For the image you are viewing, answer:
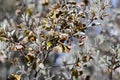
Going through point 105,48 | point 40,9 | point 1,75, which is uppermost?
point 40,9

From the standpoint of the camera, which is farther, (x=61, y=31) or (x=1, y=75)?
(x=1, y=75)

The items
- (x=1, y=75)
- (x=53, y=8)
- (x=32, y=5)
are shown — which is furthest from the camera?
(x=1, y=75)

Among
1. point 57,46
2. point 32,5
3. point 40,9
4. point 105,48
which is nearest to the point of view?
point 57,46

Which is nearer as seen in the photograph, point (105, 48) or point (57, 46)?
point (57, 46)

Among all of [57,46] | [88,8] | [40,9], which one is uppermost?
[88,8]

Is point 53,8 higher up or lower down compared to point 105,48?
Result: higher up

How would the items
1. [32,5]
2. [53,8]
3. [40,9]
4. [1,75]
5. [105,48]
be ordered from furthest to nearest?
[1,75], [105,48], [40,9], [32,5], [53,8]

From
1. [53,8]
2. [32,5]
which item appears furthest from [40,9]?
[53,8]

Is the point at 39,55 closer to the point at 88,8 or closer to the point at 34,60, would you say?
the point at 34,60

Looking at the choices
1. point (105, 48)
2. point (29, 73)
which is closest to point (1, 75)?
point (105, 48)

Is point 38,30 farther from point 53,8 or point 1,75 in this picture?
point 1,75
